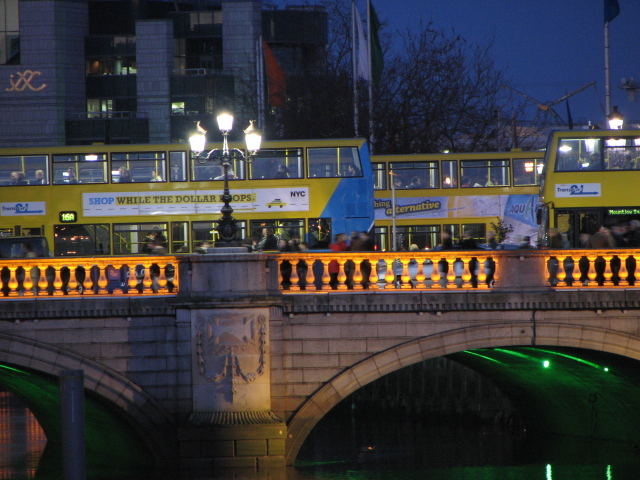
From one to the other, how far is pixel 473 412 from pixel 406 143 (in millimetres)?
15745

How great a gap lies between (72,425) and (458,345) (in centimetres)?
760

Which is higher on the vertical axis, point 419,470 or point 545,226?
point 545,226

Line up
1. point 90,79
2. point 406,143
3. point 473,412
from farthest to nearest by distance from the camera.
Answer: point 90,79 → point 406,143 → point 473,412

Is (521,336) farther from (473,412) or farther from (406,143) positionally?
(406,143)

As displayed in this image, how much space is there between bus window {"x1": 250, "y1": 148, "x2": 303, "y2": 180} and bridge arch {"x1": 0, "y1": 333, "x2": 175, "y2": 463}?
13.6 m

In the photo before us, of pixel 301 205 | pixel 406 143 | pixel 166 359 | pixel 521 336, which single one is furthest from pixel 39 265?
pixel 406 143

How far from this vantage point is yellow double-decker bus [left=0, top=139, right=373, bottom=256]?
33.9 metres

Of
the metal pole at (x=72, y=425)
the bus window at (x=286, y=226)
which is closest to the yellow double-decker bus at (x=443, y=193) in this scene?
the bus window at (x=286, y=226)

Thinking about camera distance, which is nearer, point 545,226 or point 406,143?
point 545,226

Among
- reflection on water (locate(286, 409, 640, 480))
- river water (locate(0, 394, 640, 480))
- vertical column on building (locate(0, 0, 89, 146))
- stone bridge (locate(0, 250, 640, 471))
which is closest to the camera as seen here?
stone bridge (locate(0, 250, 640, 471))

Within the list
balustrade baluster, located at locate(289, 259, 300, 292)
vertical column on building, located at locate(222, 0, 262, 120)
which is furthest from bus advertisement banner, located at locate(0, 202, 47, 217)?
vertical column on building, located at locate(222, 0, 262, 120)

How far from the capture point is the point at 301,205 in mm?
34031

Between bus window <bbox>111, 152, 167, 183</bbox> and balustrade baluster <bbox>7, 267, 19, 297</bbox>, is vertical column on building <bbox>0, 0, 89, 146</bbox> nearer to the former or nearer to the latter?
bus window <bbox>111, 152, 167, 183</bbox>

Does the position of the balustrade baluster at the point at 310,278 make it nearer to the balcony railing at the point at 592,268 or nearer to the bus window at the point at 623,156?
the balcony railing at the point at 592,268
